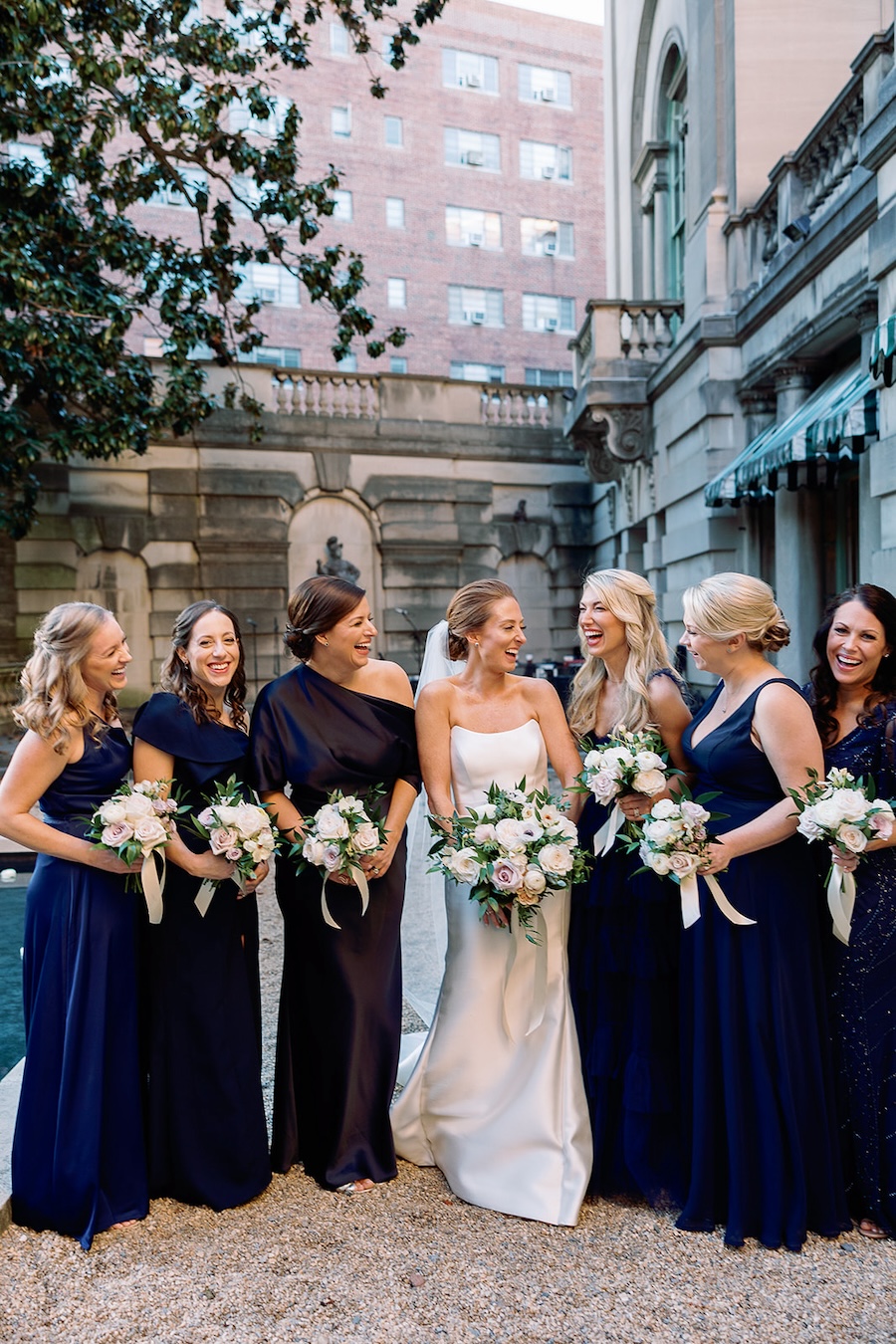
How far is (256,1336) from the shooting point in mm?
2938

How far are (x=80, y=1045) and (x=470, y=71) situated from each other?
1455 inches

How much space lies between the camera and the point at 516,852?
3482 mm

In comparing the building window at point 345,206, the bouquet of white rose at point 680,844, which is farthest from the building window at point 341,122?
the bouquet of white rose at point 680,844

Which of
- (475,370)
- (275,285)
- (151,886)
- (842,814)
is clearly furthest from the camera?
(475,370)

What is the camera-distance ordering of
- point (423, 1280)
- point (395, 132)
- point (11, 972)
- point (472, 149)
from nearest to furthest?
point (423, 1280), point (11, 972), point (395, 132), point (472, 149)

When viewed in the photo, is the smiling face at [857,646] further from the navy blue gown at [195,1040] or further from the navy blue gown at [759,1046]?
the navy blue gown at [195,1040]

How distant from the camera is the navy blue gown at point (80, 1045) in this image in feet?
11.4

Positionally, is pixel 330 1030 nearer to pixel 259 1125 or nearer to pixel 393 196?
pixel 259 1125

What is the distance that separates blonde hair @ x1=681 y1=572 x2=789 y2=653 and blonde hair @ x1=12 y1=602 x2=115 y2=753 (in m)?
2.14

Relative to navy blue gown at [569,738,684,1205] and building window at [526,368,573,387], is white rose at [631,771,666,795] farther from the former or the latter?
building window at [526,368,573,387]

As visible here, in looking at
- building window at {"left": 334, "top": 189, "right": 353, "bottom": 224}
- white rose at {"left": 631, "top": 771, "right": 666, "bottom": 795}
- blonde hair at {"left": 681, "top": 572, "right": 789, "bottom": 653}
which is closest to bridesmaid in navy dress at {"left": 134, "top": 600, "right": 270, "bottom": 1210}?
white rose at {"left": 631, "top": 771, "right": 666, "bottom": 795}

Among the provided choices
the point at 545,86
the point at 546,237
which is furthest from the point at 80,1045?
the point at 545,86

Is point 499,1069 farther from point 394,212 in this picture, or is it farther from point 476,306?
point 394,212

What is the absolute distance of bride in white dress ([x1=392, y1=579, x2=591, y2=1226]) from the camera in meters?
3.76
